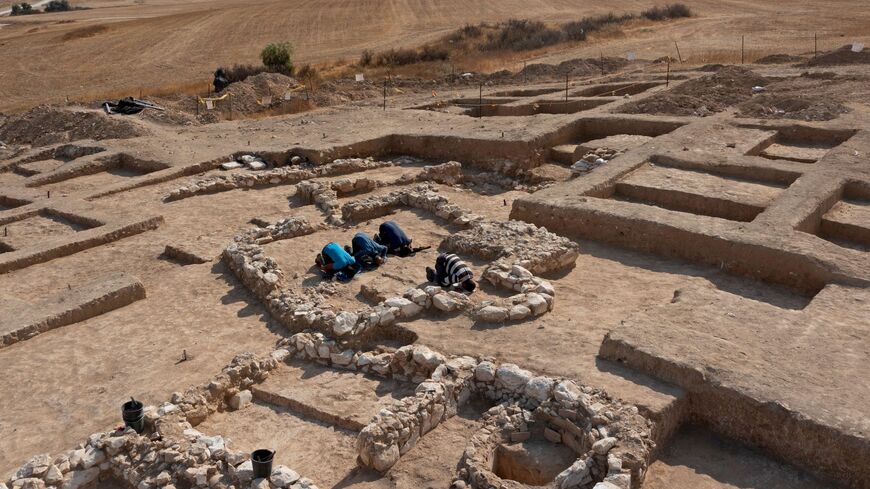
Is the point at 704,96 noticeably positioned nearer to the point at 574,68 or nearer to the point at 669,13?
the point at 574,68

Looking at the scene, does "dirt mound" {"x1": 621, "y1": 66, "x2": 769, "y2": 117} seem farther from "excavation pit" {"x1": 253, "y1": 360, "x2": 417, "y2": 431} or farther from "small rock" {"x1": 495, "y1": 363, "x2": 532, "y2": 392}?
"excavation pit" {"x1": 253, "y1": 360, "x2": 417, "y2": 431}

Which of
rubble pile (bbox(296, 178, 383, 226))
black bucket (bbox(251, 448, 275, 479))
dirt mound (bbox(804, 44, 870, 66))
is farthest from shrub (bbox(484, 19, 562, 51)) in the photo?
black bucket (bbox(251, 448, 275, 479))

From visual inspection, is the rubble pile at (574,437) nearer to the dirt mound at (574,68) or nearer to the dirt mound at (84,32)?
the dirt mound at (574,68)

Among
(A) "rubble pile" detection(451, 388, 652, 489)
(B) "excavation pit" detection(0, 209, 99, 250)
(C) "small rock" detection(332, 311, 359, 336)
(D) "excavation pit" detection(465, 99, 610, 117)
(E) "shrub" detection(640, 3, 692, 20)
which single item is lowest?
(A) "rubble pile" detection(451, 388, 652, 489)

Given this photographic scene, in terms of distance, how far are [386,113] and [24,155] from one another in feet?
27.9

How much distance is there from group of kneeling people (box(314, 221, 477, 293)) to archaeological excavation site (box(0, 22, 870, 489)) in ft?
0.20

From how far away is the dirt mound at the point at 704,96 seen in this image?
53.8 feet

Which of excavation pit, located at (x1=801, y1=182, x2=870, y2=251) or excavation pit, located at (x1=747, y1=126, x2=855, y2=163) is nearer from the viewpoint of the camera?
excavation pit, located at (x1=801, y1=182, x2=870, y2=251)

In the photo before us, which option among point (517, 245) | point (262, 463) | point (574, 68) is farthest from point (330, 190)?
point (574, 68)

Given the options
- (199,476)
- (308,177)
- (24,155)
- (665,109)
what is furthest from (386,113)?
(199,476)

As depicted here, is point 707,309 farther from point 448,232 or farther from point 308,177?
point 308,177

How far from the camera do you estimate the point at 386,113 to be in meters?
18.9

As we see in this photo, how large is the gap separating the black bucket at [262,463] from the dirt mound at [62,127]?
14.2m

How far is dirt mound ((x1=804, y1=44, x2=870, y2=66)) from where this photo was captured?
2038 cm
